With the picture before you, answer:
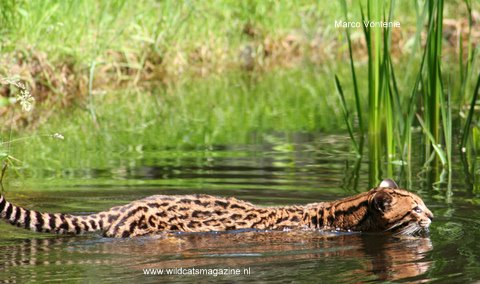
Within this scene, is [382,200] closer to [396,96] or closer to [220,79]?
[396,96]

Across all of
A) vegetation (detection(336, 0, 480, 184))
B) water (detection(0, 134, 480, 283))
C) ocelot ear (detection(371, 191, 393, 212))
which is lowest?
water (detection(0, 134, 480, 283))

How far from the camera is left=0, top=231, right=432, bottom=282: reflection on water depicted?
6.98m

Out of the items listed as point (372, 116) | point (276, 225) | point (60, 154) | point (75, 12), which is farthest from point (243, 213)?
point (75, 12)

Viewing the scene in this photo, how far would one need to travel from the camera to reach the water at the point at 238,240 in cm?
698

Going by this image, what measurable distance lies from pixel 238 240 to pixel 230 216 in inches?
16.9

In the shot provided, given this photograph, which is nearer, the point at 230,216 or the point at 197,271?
the point at 197,271

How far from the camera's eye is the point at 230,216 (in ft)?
28.1

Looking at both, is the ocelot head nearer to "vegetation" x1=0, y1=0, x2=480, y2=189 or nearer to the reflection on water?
the reflection on water

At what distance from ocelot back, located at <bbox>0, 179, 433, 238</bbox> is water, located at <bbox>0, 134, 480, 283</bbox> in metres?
0.10

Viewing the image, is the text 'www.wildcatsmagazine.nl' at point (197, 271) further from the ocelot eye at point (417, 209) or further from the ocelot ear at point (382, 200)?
the ocelot eye at point (417, 209)

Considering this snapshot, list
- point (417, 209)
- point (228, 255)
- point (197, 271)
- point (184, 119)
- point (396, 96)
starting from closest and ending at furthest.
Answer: point (197, 271) < point (228, 255) < point (417, 209) < point (396, 96) < point (184, 119)

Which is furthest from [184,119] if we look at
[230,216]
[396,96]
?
[230,216]

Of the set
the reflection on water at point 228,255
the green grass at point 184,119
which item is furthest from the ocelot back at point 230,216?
the green grass at point 184,119

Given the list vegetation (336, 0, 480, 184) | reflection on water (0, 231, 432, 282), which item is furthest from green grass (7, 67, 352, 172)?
reflection on water (0, 231, 432, 282)
